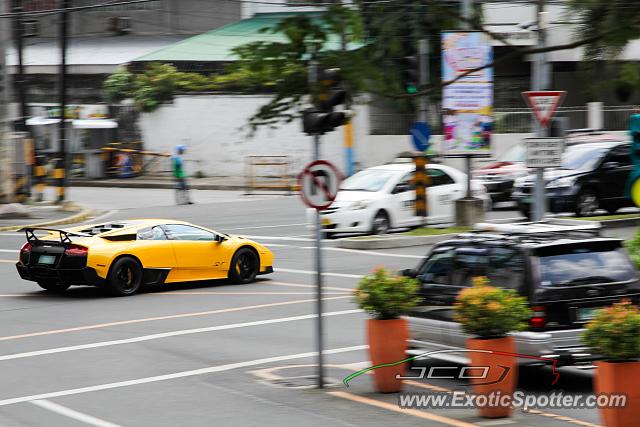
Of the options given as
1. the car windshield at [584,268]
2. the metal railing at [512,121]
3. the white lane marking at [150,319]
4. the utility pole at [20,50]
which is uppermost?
the utility pole at [20,50]

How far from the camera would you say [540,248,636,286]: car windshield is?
1112 centimetres

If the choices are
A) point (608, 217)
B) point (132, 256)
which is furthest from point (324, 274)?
point (608, 217)

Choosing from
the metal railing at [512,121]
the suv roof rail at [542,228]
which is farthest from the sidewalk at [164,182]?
the suv roof rail at [542,228]

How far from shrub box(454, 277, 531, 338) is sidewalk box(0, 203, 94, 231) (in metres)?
23.2

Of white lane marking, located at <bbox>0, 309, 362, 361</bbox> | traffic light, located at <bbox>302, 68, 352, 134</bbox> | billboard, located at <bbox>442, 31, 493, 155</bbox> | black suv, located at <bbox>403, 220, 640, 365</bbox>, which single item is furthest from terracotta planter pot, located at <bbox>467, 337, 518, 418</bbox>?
billboard, located at <bbox>442, 31, 493, 155</bbox>

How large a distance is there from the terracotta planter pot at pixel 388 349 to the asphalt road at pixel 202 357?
0.18m

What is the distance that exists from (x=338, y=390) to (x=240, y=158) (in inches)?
1418

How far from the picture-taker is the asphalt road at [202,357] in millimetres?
10375

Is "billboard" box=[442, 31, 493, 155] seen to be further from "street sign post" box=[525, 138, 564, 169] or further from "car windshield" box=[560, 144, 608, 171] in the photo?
"street sign post" box=[525, 138, 564, 169]

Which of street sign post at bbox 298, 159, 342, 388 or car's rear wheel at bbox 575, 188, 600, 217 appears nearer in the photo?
street sign post at bbox 298, 159, 342, 388

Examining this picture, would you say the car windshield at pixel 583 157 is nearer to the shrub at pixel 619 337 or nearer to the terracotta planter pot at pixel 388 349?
the terracotta planter pot at pixel 388 349

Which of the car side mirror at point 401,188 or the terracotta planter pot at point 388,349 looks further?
the car side mirror at point 401,188

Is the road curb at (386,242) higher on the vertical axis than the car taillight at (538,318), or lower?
lower

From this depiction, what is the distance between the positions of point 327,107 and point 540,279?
281 cm
